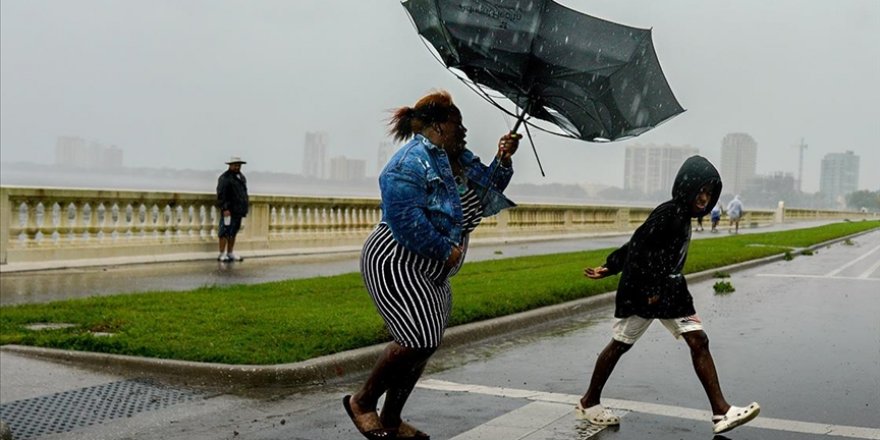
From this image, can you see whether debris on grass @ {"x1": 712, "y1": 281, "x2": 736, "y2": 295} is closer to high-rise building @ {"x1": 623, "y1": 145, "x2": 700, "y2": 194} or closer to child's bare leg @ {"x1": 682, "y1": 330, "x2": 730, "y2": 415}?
high-rise building @ {"x1": 623, "y1": 145, "x2": 700, "y2": 194}

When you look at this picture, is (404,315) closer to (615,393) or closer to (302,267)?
(615,393)

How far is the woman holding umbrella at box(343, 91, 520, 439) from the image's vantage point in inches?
200

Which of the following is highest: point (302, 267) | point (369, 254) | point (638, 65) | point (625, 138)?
point (638, 65)

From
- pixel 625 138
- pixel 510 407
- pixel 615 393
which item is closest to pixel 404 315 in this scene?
pixel 625 138

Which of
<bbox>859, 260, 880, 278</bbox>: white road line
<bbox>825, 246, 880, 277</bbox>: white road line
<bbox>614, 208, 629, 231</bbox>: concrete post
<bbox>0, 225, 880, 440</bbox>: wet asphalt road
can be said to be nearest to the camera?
<bbox>0, 225, 880, 440</bbox>: wet asphalt road

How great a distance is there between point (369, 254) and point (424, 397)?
7.96ft

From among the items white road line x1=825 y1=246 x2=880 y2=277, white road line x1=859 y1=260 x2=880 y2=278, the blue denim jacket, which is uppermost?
the blue denim jacket

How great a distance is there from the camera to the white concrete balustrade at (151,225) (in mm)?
16688

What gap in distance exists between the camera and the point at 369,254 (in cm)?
530

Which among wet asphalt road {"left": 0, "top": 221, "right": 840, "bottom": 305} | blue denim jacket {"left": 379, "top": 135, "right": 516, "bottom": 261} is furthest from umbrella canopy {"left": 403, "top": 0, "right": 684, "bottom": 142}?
wet asphalt road {"left": 0, "top": 221, "right": 840, "bottom": 305}

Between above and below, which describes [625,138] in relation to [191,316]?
above

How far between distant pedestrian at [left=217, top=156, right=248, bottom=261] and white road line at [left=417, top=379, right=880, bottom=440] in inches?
460

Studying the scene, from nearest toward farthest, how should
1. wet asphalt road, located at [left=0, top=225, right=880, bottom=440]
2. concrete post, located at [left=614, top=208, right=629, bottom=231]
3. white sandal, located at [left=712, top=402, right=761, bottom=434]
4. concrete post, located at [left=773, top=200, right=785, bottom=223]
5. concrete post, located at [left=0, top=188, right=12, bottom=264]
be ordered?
white sandal, located at [left=712, top=402, right=761, bottom=434] → wet asphalt road, located at [left=0, top=225, right=880, bottom=440] → concrete post, located at [left=0, top=188, right=12, bottom=264] → concrete post, located at [left=614, top=208, right=629, bottom=231] → concrete post, located at [left=773, top=200, right=785, bottom=223]

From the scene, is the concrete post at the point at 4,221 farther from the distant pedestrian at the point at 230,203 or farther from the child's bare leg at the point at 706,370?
the child's bare leg at the point at 706,370
